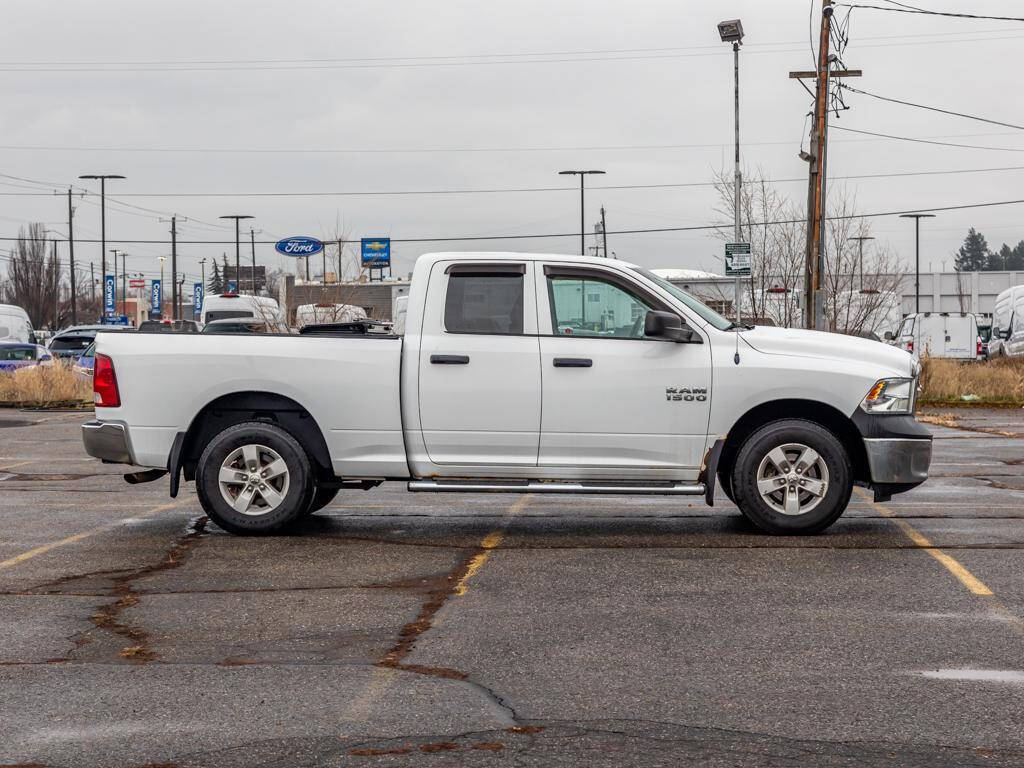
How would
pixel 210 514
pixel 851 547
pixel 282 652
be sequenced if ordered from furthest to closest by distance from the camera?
1. pixel 210 514
2. pixel 851 547
3. pixel 282 652

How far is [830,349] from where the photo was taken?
9844mm

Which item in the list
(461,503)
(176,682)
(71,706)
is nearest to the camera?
(71,706)

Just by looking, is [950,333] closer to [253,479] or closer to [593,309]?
[593,309]

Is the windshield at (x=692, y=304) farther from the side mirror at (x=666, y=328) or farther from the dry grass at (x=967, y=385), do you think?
the dry grass at (x=967, y=385)

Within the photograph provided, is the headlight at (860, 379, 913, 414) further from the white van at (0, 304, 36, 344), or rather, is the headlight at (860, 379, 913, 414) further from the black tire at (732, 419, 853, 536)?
the white van at (0, 304, 36, 344)

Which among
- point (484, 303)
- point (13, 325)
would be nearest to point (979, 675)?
point (484, 303)

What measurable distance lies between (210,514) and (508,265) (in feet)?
9.06

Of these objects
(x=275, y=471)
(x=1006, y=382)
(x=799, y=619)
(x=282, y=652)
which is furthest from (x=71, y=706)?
(x=1006, y=382)

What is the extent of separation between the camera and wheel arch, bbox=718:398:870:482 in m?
9.83

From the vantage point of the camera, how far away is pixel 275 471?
9875mm

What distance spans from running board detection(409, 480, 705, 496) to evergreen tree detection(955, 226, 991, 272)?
17619 centimetres

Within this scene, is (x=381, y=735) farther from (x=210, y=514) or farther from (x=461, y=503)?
(x=461, y=503)

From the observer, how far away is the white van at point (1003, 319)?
4467cm

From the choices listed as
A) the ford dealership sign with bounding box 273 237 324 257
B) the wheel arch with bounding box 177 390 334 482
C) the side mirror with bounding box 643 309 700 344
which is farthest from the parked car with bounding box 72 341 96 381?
the ford dealership sign with bounding box 273 237 324 257
